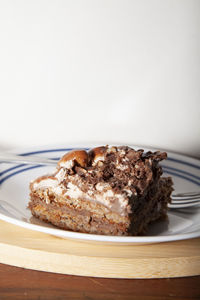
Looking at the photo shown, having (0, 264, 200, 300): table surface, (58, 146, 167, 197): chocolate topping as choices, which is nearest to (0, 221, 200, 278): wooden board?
(0, 264, 200, 300): table surface

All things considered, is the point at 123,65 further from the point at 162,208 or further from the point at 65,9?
the point at 162,208

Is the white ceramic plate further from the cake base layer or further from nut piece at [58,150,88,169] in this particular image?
nut piece at [58,150,88,169]

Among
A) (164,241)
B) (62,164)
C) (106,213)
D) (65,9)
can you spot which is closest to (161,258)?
(164,241)

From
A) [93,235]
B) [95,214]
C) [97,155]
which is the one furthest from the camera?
[97,155]

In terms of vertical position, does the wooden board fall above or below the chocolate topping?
below

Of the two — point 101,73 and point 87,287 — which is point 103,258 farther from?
point 101,73

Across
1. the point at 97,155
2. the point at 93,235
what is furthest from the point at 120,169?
the point at 93,235

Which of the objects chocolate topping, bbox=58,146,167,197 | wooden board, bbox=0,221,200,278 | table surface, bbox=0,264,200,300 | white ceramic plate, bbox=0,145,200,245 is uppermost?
chocolate topping, bbox=58,146,167,197
